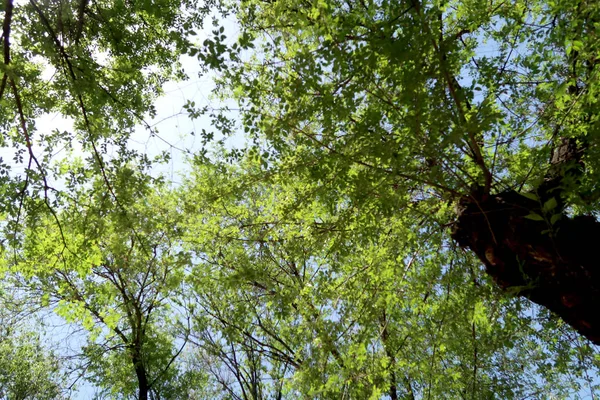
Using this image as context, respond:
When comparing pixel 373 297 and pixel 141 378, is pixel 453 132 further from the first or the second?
pixel 141 378

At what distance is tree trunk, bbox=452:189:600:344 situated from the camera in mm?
→ 2699

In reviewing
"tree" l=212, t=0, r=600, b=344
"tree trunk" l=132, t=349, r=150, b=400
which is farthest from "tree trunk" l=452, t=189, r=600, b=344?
"tree trunk" l=132, t=349, r=150, b=400

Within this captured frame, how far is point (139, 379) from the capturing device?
367 inches

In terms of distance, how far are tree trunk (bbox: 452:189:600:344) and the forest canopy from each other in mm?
15

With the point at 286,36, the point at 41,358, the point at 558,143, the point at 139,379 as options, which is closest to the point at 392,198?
the point at 558,143

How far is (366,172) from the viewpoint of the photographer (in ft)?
10.3

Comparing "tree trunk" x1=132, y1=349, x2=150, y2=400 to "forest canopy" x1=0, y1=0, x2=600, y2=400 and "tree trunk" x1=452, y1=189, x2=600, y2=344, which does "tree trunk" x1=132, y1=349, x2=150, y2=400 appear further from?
"tree trunk" x1=452, y1=189, x2=600, y2=344

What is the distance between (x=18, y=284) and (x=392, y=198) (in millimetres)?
10356

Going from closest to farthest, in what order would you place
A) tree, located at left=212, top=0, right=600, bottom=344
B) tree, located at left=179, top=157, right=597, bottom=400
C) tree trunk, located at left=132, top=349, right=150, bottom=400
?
tree, located at left=212, top=0, right=600, bottom=344 < tree, located at left=179, top=157, right=597, bottom=400 < tree trunk, located at left=132, top=349, right=150, bottom=400

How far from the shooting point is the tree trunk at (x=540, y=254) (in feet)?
8.86

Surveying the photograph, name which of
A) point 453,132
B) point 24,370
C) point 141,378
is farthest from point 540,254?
point 24,370

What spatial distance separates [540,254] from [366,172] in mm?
1489

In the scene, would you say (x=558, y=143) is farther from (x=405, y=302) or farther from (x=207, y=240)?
(x=207, y=240)

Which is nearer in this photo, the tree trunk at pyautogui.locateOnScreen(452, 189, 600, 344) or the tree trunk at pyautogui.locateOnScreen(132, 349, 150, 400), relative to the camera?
the tree trunk at pyautogui.locateOnScreen(452, 189, 600, 344)
